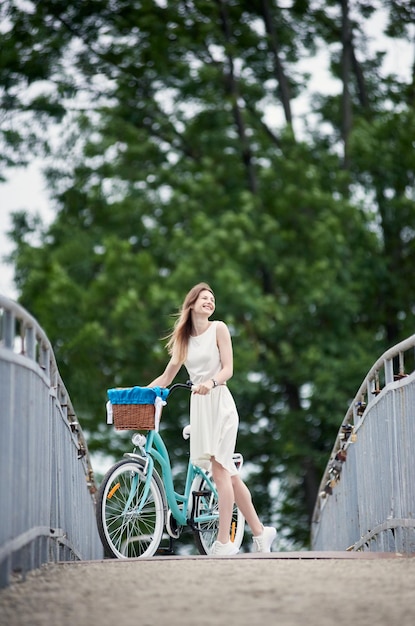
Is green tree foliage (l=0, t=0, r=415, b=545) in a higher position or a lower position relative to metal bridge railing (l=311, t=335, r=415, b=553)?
higher

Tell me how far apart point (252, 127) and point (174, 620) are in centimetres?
2015

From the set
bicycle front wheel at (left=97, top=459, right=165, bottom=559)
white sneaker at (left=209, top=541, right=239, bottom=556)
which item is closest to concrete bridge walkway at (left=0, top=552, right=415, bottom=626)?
bicycle front wheel at (left=97, top=459, right=165, bottom=559)

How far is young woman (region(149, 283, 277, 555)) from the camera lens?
29.6 feet

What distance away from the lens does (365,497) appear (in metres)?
10.4

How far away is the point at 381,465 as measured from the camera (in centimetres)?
920

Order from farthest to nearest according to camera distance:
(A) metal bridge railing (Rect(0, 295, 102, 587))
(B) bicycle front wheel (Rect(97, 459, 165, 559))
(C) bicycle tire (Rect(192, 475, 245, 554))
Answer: (C) bicycle tire (Rect(192, 475, 245, 554))
(B) bicycle front wheel (Rect(97, 459, 165, 559))
(A) metal bridge railing (Rect(0, 295, 102, 587))

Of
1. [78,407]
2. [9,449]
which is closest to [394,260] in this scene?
[78,407]

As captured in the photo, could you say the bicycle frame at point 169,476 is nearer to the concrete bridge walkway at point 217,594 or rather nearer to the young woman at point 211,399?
the young woman at point 211,399

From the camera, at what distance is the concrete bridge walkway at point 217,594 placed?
5.00 m

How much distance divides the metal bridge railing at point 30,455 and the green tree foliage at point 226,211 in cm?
1229

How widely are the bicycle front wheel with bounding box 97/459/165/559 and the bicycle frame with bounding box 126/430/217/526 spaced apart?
7 centimetres

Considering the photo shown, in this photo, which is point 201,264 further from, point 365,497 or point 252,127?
point 365,497

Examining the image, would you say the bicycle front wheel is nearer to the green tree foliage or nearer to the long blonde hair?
the long blonde hair

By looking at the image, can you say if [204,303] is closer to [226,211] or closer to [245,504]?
[245,504]
